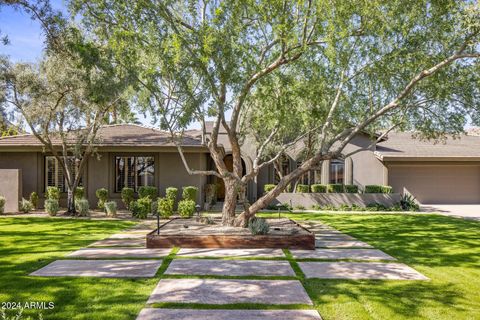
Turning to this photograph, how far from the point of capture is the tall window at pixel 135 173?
18.6 m

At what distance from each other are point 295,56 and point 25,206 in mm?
13861

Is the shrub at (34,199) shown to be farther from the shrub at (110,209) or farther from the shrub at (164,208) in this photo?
the shrub at (164,208)

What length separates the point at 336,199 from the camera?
786 inches

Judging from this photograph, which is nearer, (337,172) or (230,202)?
(230,202)

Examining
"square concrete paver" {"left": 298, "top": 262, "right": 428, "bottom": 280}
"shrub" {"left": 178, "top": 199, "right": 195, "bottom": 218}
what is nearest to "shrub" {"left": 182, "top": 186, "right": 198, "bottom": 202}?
"shrub" {"left": 178, "top": 199, "right": 195, "bottom": 218}

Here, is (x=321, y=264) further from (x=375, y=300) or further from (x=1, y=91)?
(x=1, y=91)

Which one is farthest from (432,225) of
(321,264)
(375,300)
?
(375,300)

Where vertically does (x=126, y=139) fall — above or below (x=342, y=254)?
above

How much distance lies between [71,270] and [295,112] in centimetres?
776

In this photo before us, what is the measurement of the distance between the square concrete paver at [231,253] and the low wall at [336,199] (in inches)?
427

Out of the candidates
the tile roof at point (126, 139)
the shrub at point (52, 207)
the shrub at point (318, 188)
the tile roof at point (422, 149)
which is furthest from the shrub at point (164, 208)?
the tile roof at point (422, 149)

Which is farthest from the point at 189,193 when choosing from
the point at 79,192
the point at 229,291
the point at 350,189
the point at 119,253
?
the point at 229,291

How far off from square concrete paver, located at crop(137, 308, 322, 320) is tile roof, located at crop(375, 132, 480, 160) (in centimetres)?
1839

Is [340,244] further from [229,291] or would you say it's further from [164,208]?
[164,208]
